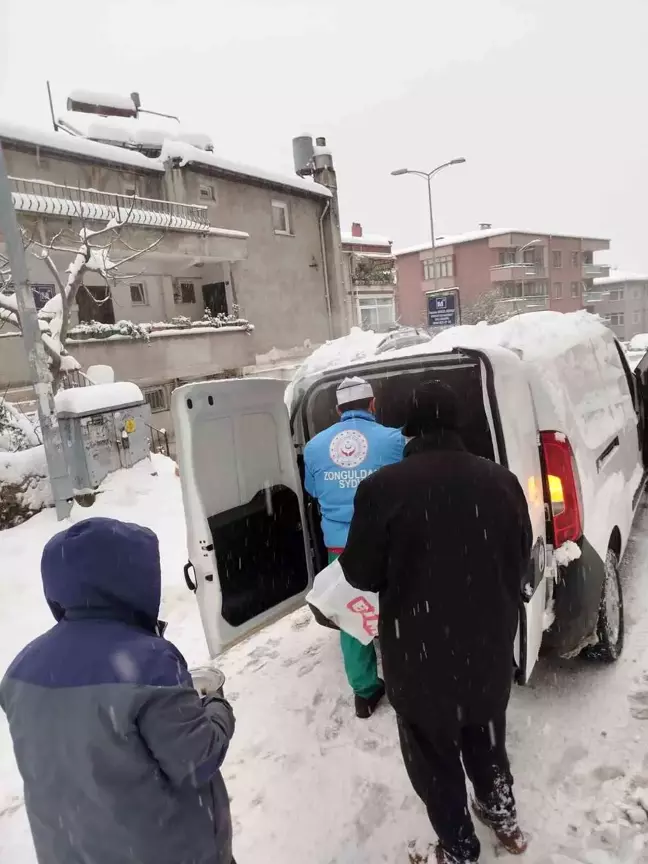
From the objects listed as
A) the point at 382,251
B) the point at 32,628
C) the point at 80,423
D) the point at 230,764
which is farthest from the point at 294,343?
the point at 230,764

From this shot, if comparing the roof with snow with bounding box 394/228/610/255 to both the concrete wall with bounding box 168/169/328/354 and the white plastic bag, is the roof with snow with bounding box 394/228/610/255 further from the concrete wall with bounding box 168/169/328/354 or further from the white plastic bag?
the white plastic bag

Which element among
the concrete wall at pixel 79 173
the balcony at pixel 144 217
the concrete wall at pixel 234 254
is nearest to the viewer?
the balcony at pixel 144 217

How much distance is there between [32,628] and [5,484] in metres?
2.45

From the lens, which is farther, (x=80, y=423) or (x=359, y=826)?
(x=80, y=423)

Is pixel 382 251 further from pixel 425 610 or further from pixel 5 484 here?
pixel 425 610

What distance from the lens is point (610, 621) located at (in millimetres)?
3221

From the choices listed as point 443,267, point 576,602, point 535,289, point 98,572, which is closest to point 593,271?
point 535,289

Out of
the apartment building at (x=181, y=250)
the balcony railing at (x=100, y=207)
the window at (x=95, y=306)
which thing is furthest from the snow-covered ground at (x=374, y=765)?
the window at (x=95, y=306)

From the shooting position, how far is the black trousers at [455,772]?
209 centimetres

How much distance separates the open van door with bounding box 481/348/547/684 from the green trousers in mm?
915

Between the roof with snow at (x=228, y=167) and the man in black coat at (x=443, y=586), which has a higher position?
the roof with snow at (x=228, y=167)

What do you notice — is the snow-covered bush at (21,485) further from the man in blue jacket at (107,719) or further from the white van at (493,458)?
the man in blue jacket at (107,719)

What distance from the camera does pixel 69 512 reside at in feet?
22.4

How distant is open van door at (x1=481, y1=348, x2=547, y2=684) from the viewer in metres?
2.54
